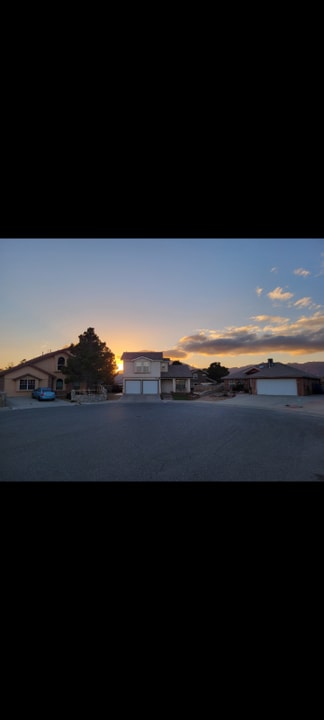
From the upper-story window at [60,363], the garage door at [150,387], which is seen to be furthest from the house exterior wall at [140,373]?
the upper-story window at [60,363]

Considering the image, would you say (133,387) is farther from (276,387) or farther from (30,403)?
(276,387)

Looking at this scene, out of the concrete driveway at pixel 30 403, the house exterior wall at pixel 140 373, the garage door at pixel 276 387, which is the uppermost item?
the house exterior wall at pixel 140 373

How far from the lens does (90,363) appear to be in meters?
14.8

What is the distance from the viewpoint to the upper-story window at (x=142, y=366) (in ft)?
58.2

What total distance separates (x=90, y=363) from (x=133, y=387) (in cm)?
372

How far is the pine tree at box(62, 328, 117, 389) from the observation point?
14.5 m

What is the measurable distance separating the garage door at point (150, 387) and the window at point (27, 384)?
6668 mm

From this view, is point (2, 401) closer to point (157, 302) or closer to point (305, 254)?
point (157, 302)

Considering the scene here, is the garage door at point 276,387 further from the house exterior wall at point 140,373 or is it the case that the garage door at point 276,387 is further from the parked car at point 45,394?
the parked car at point 45,394

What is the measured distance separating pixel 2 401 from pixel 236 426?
32.3 feet
